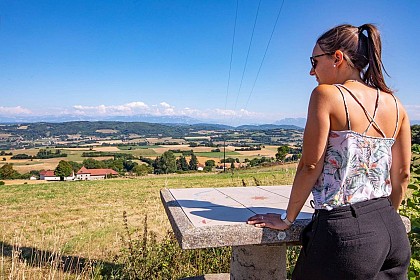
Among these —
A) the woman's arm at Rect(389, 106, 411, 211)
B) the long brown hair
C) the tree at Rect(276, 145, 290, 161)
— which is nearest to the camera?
the long brown hair

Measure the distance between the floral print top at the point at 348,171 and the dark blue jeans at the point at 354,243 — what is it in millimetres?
44

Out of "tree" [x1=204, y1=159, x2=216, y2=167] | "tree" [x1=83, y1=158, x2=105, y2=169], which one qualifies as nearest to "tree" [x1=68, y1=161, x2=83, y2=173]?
"tree" [x1=83, y1=158, x2=105, y2=169]

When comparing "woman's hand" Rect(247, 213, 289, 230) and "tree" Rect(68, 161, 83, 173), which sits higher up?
"woman's hand" Rect(247, 213, 289, 230)

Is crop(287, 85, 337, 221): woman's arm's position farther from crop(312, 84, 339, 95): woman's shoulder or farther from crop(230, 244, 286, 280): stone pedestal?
crop(230, 244, 286, 280): stone pedestal

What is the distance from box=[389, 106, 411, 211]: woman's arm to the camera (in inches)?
71.9

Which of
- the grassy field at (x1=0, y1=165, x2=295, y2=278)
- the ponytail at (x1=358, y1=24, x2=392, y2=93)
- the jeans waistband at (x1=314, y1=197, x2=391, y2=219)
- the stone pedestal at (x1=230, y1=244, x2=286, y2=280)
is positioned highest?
the ponytail at (x1=358, y1=24, x2=392, y2=93)

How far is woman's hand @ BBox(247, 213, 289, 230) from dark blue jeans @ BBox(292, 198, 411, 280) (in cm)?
25

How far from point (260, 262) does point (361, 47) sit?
5.72ft

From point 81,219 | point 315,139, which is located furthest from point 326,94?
point 81,219

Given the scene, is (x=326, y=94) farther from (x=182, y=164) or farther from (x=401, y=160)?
(x=182, y=164)

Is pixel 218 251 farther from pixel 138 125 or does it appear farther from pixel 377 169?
pixel 138 125

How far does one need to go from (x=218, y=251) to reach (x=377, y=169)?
136 inches

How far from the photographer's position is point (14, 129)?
374 feet

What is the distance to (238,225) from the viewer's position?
193 centimetres
